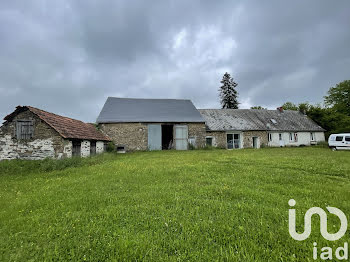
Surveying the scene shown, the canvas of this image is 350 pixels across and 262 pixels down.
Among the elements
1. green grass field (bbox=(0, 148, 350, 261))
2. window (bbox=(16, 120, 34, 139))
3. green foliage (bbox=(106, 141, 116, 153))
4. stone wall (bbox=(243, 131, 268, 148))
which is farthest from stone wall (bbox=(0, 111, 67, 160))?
stone wall (bbox=(243, 131, 268, 148))

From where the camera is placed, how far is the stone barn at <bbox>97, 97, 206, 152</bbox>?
747 inches

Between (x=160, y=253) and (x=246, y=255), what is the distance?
1.17m

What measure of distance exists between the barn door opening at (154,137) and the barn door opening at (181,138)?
85.1 inches

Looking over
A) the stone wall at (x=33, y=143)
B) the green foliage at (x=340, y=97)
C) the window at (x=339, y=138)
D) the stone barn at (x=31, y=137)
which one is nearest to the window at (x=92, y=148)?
the stone barn at (x=31, y=137)

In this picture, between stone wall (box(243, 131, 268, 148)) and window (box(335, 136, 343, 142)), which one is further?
stone wall (box(243, 131, 268, 148))

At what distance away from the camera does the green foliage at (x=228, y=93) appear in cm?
4246

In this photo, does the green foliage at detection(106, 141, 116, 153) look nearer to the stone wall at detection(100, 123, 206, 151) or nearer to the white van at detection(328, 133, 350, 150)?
the stone wall at detection(100, 123, 206, 151)

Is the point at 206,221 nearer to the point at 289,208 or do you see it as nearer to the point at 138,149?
the point at 289,208

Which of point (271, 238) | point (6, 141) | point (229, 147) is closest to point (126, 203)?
point (271, 238)

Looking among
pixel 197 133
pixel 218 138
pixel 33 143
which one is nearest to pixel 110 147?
pixel 33 143

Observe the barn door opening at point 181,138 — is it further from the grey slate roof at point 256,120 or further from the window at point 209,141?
the grey slate roof at point 256,120

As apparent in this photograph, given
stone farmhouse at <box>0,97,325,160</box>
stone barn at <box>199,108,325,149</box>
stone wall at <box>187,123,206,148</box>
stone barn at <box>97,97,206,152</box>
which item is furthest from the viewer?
stone barn at <box>199,108,325,149</box>

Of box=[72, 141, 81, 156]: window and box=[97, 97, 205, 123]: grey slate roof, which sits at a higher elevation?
box=[97, 97, 205, 123]: grey slate roof

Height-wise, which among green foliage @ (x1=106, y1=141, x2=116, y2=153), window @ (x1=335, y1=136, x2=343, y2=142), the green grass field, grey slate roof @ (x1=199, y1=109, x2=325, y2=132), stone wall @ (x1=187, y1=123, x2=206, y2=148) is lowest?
the green grass field
